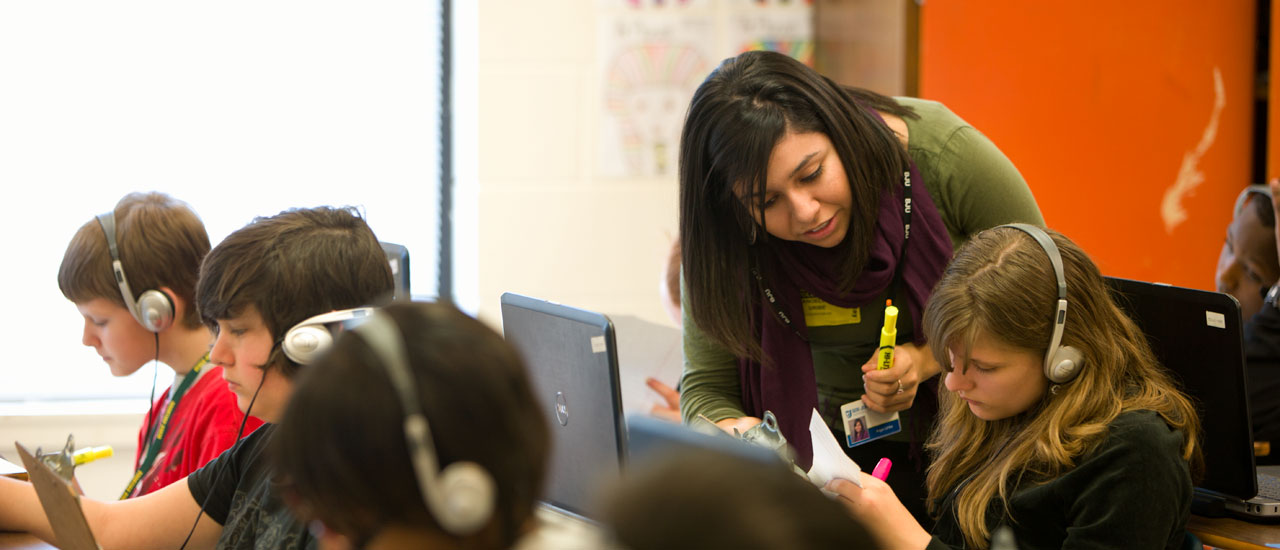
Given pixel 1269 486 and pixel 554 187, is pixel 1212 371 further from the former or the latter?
pixel 554 187

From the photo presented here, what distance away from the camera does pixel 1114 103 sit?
275cm

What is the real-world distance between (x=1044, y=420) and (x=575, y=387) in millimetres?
608

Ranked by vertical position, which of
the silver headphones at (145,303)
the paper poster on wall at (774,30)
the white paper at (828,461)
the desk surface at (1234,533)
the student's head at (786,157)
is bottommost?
the desk surface at (1234,533)

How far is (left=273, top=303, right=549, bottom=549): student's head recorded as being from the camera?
2.50 feet

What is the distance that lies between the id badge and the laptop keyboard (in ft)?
1.79

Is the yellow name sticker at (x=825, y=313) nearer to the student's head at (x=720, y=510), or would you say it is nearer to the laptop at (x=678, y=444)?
the laptop at (x=678, y=444)

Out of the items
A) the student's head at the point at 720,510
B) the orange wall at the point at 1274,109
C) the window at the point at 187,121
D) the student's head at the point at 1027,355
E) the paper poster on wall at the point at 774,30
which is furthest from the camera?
the paper poster on wall at the point at 774,30

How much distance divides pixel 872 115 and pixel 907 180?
0.38 ft

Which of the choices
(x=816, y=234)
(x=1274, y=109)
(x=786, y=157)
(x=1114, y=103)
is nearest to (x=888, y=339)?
(x=816, y=234)

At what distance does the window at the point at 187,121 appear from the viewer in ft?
10.2

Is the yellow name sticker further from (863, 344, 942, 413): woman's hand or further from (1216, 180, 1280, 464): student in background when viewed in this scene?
(1216, 180, 1280, 464): student in background

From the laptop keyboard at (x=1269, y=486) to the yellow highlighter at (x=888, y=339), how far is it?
59 centimetres

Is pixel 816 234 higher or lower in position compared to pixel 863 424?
higher

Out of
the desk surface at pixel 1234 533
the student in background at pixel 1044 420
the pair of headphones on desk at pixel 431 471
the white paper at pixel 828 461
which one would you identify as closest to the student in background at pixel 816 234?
the student in background at pixel 1044 420
